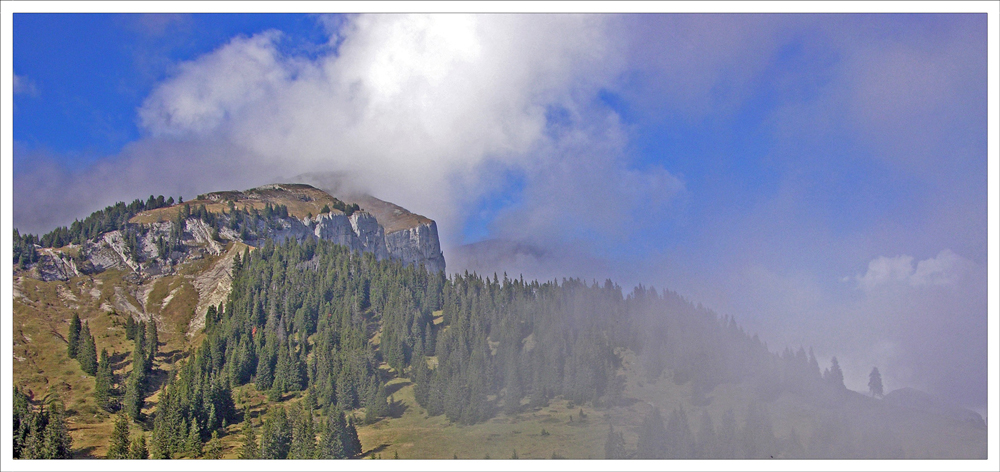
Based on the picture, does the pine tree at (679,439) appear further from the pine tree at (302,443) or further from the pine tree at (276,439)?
the pine tree at (276,439)

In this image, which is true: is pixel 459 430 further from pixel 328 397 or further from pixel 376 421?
pixel 328 397

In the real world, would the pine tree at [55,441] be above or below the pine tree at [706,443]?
above

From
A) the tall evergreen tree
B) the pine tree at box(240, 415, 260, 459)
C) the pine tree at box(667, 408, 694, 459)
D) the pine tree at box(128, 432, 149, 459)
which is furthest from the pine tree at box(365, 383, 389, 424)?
the pine tree at box(667, 408, 694, 459)

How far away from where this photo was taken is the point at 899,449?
158 m

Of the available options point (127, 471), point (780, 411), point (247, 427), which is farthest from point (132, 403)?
point (780, 411)

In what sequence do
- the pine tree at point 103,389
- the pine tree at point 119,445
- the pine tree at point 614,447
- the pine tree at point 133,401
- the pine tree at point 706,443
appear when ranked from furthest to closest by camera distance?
the pine tree at point 103,389, the pine tree at point 133,401, the pine tree at point 706,443, the pine tree at point 614,447, the pine tree at point 119,445

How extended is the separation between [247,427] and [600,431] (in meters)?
84.1

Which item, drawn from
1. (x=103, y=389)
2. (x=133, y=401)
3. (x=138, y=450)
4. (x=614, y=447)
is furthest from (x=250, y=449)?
(x=614, y=447)

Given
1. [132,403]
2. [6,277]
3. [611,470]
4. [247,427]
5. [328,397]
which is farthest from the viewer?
[328,397]

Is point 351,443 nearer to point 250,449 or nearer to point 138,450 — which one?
point 250,449

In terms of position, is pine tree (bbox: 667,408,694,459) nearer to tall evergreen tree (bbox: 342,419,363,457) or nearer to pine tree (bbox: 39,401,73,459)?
tall evergreen tree (bbox: 342,419,363,457)

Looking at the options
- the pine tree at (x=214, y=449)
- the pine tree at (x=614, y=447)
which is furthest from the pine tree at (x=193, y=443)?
the pine tree at (x=614, y=447)

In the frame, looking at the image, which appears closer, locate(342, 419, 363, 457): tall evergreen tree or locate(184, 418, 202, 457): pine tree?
locate(342, 419, 363, 457): tall evergreen tree

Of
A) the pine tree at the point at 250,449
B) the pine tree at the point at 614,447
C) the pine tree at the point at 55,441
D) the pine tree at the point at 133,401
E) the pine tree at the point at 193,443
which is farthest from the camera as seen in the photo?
the pine tree at the point at 133,401
